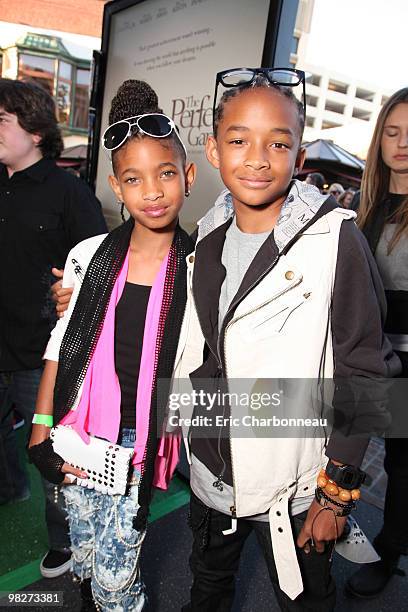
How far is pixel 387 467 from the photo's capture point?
2.11 metres

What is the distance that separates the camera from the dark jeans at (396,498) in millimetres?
2049

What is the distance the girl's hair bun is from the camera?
1465 mm

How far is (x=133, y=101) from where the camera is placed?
1473 mm

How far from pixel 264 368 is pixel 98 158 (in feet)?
11.5

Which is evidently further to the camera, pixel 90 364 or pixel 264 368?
pixel 90 364

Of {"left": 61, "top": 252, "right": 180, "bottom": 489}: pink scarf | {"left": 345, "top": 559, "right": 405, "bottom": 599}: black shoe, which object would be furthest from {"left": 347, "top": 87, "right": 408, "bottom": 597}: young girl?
{"left": 61, "top": 252, "right": 180, "bottom": 489}: pink scarf

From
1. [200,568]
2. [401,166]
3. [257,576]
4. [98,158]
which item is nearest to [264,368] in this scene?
[200,568]

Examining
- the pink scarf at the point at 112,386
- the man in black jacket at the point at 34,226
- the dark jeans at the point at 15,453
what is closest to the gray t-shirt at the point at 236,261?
the pink scarf at the point at 112,386

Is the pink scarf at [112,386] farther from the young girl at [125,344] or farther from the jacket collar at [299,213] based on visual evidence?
the jacket collar at [299,213]

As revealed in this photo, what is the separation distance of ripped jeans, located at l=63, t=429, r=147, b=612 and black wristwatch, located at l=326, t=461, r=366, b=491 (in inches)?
27.7

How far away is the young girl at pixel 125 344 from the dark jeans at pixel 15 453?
0.68 m

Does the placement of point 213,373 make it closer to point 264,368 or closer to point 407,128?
point 264,368

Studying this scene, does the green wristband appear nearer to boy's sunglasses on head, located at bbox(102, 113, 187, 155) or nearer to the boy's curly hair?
boy's sunglasses on head, located at bbox(102, 113, 187, 155)

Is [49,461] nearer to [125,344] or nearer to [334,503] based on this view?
[125,344]
